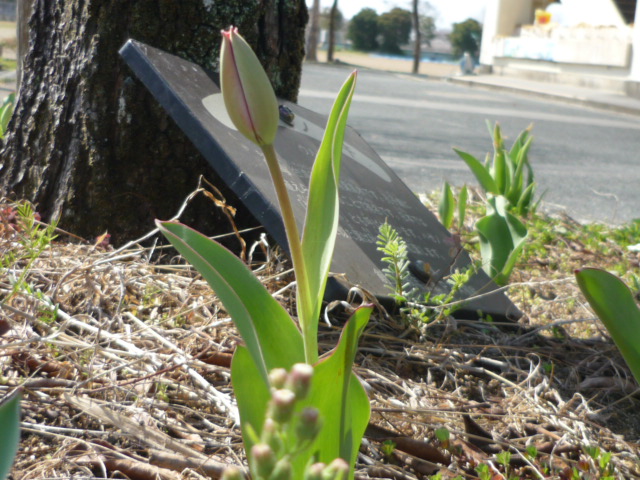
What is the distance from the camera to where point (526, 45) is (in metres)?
25.0

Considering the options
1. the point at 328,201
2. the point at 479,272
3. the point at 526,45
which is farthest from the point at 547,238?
the point at 526,45

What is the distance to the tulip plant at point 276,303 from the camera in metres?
0.90

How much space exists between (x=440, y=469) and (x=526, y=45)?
25.5m

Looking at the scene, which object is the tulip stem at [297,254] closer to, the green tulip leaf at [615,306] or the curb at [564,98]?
the green tulip leaf at [615,306]

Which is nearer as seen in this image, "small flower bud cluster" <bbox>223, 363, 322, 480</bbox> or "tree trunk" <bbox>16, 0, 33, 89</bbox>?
"small flower bud cluster" <bbox>223, 363, 322, 480</bbox>

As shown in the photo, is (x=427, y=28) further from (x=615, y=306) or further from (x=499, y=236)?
(x=615, y=306)

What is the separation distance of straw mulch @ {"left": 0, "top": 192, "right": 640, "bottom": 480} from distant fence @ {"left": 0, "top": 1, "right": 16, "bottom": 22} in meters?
51.5

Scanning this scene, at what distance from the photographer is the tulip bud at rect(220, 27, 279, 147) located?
87 centimetres

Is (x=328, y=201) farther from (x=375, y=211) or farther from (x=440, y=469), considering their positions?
(x=375, y=211)

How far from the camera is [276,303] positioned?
102cm

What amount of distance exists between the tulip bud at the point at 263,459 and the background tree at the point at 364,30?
5720 centimetres

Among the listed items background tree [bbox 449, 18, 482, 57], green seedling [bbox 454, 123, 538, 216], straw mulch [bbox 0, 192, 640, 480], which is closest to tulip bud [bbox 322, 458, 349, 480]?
straw mulch [bbox 0, 192, 640, 480]

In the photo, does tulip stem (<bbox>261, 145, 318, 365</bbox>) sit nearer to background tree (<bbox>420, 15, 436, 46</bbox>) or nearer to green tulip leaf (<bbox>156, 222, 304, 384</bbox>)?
green tulip leaf (<bbox>156, 222, 304, 384</bbox>)

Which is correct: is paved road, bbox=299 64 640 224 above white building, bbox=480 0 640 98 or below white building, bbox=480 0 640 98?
below
